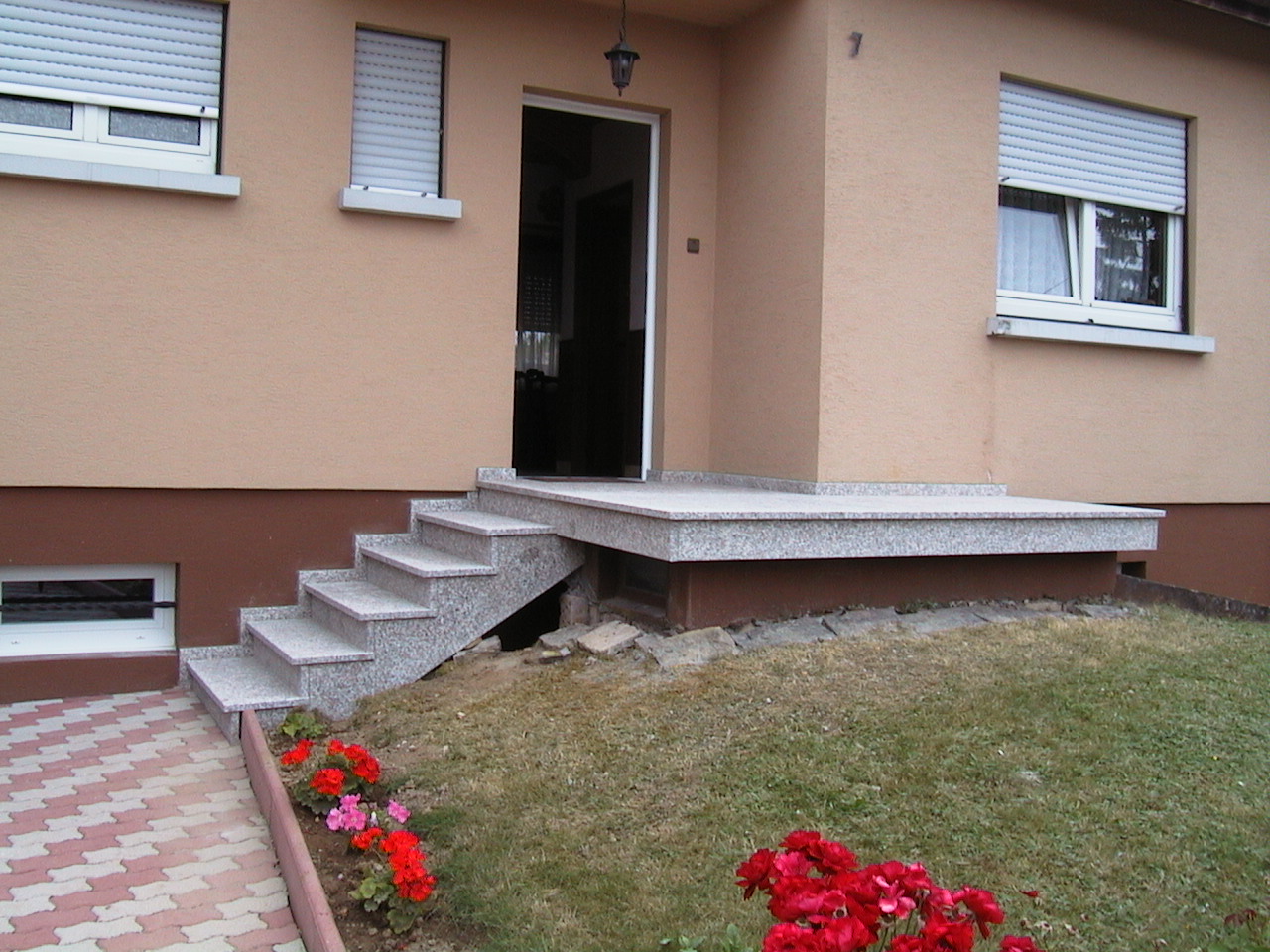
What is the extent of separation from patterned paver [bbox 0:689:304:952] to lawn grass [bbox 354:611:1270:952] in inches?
25.2

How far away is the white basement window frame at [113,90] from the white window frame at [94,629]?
2073 millimetres

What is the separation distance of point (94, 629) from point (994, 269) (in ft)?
18.8

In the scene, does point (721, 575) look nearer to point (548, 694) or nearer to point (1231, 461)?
point (548, 694)

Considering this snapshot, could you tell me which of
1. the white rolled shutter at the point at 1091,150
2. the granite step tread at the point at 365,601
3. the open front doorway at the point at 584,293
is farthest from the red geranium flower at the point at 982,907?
the white rolled shutter at the point at 1091,150

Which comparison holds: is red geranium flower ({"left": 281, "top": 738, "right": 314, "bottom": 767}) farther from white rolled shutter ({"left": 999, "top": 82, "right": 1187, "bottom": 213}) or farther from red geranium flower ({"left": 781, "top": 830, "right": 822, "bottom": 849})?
white rolled shutter ({"left": 999, "top": 82, "right": 1187, "bottom": 213})

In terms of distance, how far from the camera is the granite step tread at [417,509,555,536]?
5961 mm

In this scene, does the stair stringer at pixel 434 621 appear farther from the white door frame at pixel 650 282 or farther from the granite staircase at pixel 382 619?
the white door frame at pixel 650 282

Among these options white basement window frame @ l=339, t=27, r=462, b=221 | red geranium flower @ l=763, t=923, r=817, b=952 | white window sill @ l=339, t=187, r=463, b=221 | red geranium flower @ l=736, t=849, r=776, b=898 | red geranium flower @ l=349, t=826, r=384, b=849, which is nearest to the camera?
red geranium flower @ l=763, t=923, r=817, b=952

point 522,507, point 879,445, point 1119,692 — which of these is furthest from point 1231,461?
point 522,507

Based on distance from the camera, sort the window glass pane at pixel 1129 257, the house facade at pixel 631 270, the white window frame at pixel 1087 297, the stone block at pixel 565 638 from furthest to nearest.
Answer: the window glass pane at pixel 1129 257
the white window frame at pixel 1087 297
the house facade at pixel 631 270
the stone block at pixel 565 638

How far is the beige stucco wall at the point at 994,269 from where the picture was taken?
22.4ft

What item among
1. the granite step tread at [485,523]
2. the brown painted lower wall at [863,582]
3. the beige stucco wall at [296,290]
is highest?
the beige stucco wall at [296,290]

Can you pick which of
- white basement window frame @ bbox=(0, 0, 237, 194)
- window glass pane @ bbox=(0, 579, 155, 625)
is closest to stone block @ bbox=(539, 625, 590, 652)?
window glass pane @ bbox=(0, 579, 155, 625)

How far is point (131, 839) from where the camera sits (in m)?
4.35
